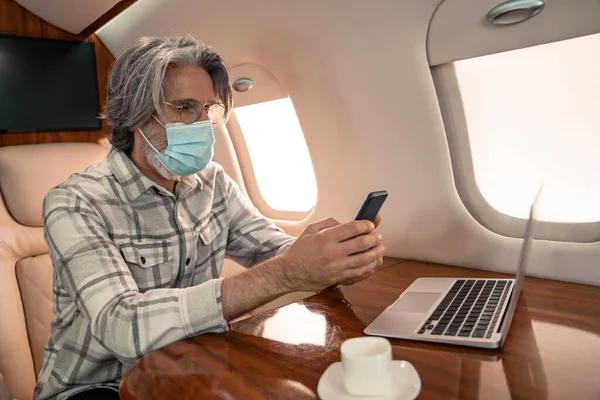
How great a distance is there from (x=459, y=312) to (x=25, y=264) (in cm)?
139

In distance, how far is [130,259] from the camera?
1.14 m

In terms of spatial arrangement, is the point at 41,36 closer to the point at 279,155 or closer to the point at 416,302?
the point at 279,155

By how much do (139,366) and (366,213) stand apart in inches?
19.6

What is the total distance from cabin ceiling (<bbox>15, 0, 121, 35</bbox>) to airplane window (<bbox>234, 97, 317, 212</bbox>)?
68cm

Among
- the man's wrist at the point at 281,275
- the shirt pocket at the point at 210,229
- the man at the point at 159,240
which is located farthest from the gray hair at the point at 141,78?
the man's wrist at the point at 281,275

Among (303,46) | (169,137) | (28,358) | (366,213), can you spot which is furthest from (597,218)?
(28,358)

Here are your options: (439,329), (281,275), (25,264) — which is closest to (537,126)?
(439,329)

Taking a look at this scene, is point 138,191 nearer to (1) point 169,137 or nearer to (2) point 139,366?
(1) point 169,137

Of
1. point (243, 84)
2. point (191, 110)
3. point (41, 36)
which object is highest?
point (41, 36)

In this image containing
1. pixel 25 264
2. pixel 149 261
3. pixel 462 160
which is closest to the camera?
pixel 149 261

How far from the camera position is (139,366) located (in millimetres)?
849

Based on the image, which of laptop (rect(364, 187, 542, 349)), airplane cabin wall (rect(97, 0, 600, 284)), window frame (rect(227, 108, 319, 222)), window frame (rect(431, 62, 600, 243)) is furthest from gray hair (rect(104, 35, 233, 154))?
window frame (rect(227, 108, 319, 222))

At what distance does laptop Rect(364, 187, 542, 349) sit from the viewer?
0.86 meters

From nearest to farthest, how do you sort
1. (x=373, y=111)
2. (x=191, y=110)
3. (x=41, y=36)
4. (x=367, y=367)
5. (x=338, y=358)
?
(x=367, y=367) < (x=338, y=358) < (x=191, y=110) < (x=373, y=111) < (x=41, y=36)
